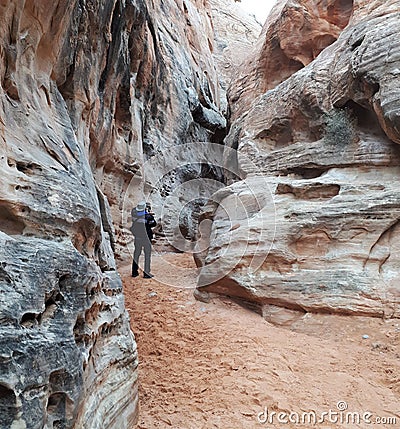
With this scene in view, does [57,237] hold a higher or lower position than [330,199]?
lower

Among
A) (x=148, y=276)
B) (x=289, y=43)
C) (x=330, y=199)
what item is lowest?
(x=148, y=276)

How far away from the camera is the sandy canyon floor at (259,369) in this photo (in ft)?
13.1

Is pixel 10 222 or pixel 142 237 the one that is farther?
pixel 142 237

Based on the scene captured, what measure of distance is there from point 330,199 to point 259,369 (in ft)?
13.4

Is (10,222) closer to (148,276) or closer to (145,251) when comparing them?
(145,251)

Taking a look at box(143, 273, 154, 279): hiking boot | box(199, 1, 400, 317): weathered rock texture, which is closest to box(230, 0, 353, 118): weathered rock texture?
box(199, 1, 400, 317): weathered rock texture

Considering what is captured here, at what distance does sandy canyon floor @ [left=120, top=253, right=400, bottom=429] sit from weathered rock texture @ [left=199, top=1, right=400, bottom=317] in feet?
1.71

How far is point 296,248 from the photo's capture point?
7.18 metres

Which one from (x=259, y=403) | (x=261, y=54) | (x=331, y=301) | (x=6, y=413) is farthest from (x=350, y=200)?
(x=261, y=54)

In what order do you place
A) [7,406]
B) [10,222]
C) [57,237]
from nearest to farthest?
[7,406], [10,222], [57,237]

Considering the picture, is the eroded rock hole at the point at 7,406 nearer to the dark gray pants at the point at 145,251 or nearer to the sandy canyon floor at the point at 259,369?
the sandy canyon floor at the point at 259,369

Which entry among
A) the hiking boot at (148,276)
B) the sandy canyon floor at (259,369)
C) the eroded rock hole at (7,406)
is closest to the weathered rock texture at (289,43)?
the hiking boot at (148,276)

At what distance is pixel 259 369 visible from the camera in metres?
4.96

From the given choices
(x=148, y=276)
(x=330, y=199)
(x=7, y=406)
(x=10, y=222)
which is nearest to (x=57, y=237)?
(x=10, y=222)
